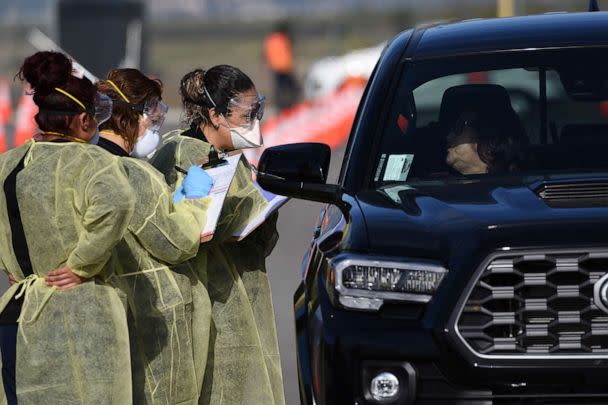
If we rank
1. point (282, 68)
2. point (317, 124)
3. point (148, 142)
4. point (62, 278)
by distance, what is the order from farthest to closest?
point (282, 68), point (317, 124), point (148, 142), point (62, 278)

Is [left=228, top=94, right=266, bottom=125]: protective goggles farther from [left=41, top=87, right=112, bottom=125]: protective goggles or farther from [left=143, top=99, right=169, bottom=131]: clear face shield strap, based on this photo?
[left=41, top=87, right=112, bottom=125]: protective goggles

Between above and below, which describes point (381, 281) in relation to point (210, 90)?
below

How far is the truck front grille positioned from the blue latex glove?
1.78 meters

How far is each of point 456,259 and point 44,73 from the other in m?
1.76

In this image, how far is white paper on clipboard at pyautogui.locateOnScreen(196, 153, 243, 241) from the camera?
5984mm

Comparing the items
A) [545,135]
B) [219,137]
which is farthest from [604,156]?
[219,137]

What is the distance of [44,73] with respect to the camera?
5602 millimetres

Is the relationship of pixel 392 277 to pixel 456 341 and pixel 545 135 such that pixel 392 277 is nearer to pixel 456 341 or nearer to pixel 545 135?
pixel 456 341

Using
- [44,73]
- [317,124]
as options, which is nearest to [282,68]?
[317,124]

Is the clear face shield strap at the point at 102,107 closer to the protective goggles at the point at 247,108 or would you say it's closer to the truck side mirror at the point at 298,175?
the truck side mirror at the point at 298,175

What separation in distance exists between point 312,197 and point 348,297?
74 cm

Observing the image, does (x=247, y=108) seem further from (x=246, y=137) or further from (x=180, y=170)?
(x=180, y=170)

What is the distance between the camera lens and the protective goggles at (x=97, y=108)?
5578 millimetres

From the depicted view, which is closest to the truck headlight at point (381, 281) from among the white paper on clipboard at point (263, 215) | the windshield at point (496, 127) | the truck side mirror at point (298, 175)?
the truck side mirror at point (298, 175)
